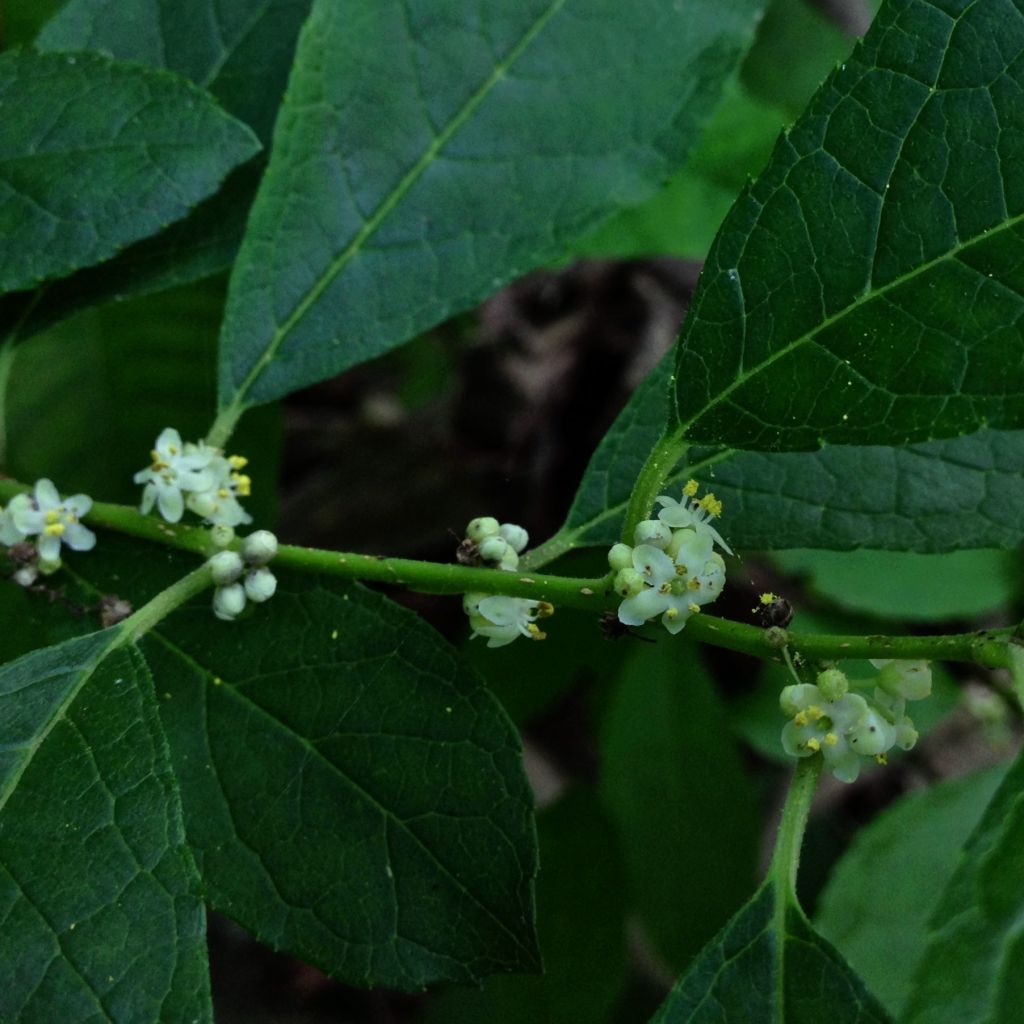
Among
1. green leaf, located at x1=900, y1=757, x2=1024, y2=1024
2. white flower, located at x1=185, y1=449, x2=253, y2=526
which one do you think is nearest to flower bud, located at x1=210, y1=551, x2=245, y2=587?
white flower, located at x1=185, y1=449, x2=253, y2=526

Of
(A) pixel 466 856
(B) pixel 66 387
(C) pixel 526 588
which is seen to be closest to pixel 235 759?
(A) pixel 466 856

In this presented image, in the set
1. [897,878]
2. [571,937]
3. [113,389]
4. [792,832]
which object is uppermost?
[792,832]

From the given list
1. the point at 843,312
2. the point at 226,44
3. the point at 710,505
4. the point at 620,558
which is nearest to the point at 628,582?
the point at 620,558

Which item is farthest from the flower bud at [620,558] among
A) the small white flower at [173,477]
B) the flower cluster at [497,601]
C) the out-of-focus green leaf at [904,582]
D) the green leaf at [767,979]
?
the out-of-focus green leaf at [904,582]

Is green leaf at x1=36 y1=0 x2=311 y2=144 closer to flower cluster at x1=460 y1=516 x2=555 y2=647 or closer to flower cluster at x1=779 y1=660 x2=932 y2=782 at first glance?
flower cluster at x1=460 y1=516 x2=555 y2=647

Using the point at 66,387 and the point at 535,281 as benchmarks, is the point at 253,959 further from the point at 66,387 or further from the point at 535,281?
the point at 535,281

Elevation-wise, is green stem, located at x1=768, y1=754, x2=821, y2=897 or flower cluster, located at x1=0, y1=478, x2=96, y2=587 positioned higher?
green stem, located at x1=768, y1=754, x2=821, y2=897

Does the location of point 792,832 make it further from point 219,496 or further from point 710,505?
point 219,496
